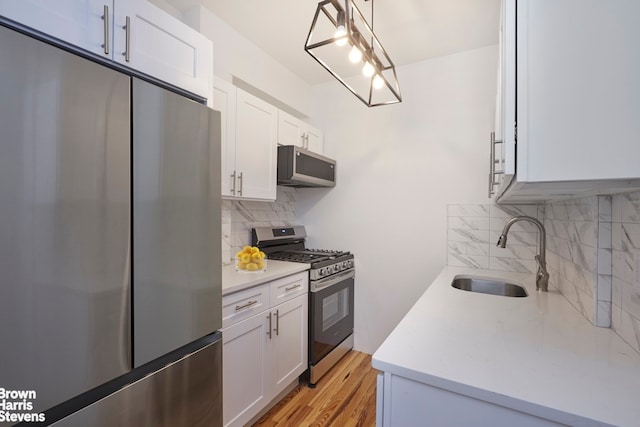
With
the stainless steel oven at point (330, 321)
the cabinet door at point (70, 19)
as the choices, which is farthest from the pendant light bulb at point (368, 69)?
the stainless steel oven at point (330, 321)

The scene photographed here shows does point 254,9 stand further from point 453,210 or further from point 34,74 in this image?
point 453,210

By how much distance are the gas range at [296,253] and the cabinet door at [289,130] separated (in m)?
0.79

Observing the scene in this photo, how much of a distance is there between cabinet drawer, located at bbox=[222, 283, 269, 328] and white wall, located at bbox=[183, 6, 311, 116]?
1.47m

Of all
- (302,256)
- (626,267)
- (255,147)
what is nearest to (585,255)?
(626,267)

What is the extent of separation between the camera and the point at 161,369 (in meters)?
1.12

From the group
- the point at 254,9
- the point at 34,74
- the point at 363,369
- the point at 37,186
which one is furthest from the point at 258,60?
the point at 363,369

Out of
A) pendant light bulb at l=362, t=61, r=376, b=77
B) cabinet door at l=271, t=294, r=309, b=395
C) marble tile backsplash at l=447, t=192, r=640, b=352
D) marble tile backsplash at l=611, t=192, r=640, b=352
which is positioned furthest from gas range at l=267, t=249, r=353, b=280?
marble tile backsplash at l=611, t=192, r=640, b=352

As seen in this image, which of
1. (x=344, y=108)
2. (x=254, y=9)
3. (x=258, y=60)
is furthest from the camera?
(x=344, y=108)

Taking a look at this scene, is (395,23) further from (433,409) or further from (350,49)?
(433,409)

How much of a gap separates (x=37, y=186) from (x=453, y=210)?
2460 millimetres

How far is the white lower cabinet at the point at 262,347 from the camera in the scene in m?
1.60

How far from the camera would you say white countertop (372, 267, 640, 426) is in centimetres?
67

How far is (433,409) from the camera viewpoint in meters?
0.79

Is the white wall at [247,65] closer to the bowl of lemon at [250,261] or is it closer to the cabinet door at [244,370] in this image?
the bowl of lemon at [250,261]
